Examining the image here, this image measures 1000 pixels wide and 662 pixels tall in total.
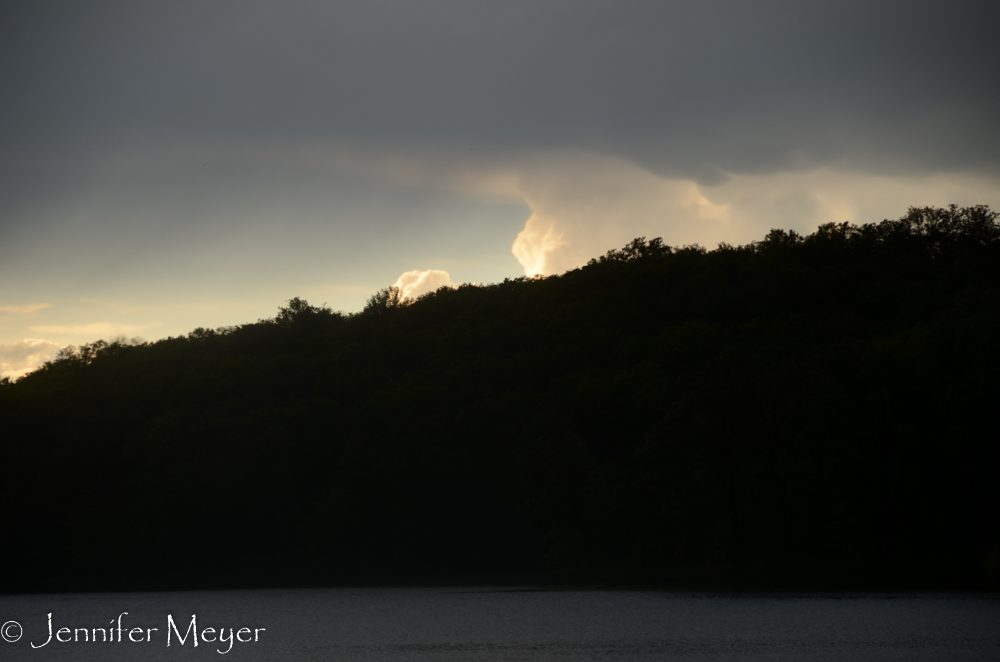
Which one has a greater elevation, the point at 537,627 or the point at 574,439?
the point at 574,439

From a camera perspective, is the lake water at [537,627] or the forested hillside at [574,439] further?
the forested hillside at [574,439]

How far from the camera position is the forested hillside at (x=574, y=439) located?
55750 millimetres

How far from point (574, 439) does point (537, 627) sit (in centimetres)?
3522

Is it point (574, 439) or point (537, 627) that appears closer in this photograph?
point (537, 627)

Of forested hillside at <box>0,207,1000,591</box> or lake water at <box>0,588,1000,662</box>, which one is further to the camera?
forested hillside at <box>0,207,1000,591</box>

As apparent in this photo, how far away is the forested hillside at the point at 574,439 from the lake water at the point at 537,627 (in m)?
9.59

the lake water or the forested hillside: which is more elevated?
the forested hillside

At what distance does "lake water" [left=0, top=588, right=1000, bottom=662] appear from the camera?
28.8m

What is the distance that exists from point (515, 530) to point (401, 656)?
153 ft

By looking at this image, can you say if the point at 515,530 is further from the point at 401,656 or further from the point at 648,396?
the point at 401,656

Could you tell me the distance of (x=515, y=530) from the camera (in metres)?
74.9

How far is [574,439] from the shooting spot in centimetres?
7156

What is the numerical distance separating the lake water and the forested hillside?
31.5 ft

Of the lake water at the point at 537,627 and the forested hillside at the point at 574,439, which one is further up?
the forested hillside at the point at 574,439
